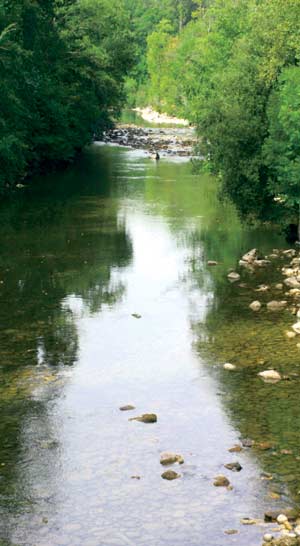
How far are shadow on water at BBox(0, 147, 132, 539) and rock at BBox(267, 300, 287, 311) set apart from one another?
5.22m

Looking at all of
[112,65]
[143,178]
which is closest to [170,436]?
[143,178]

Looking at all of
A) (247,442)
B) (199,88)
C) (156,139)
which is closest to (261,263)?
(247,442)

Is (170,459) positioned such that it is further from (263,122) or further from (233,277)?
(263,122)

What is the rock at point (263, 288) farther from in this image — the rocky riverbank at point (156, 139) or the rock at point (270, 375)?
the rocky riverbank at point (156, 139)

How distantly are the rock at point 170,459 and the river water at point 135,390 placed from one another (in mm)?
150

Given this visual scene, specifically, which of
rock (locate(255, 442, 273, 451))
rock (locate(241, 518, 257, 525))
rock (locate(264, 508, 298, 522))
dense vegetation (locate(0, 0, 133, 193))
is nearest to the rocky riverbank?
dense vegetation (locate(0, 0, 133, 193))

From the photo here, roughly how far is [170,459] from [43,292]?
1347cm

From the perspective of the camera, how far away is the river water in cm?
1521

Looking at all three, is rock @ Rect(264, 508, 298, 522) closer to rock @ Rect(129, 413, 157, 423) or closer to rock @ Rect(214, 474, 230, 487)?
rock @ Rect(214, 474, 230, 487)

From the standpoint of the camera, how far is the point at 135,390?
2084 cm

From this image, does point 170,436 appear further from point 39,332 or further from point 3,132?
point 3,132

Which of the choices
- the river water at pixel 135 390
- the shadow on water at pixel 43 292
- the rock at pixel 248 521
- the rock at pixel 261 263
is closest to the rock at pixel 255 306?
the river water at pixel 135 390

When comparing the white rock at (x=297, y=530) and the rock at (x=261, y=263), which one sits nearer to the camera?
the white rock at (x=297, y=530)

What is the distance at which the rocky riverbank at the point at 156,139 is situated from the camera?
79200 mm
